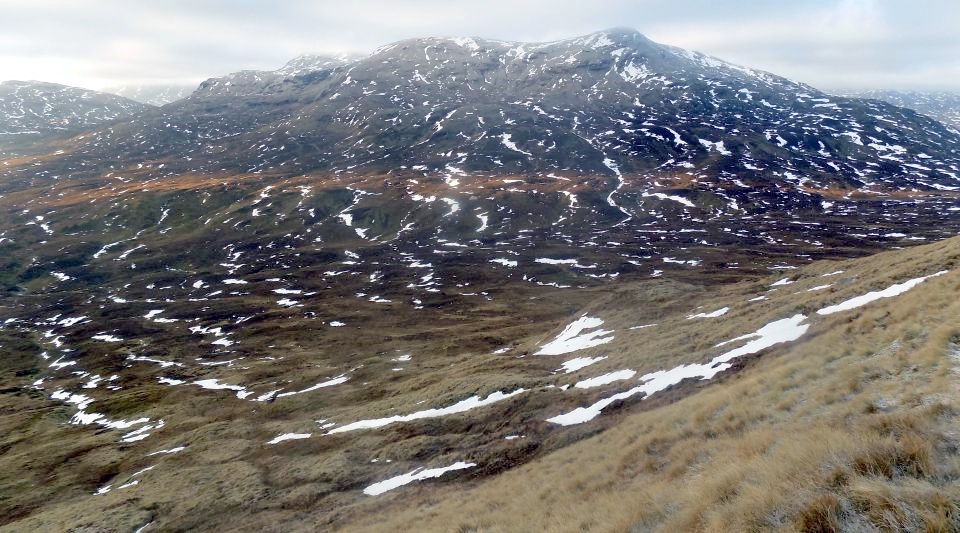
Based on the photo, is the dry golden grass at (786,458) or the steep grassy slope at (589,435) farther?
the steep grassy slope at (589,435)

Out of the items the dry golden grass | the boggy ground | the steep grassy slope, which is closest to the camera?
the dry golden grass

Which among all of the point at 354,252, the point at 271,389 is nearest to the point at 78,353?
the point at 271,389

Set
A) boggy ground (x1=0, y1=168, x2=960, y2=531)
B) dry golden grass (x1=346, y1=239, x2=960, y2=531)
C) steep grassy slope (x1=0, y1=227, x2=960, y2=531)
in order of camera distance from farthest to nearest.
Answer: boggy ground (x1=0, y1=168, x2=960, y2=531)
steep grassy slope (x1=0, y1=227, x2=960, y2=531)
dry golden grass (x1=346, y1=239, x2=960, y2=531)

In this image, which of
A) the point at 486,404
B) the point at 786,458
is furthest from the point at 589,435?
the point at 786,458

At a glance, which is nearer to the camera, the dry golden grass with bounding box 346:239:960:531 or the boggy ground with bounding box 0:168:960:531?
the dry golden grass with bounding box 346:239:960:531

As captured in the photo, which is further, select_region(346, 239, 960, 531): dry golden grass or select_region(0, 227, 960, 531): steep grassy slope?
select_region(0, 227, 960, 531): steep grassy slope

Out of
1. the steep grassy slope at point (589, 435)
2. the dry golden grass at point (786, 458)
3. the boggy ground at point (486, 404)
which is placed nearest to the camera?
the dry golden grass at point (786, 458)

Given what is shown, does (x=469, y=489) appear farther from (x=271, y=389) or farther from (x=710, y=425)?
(x=271, y=389)

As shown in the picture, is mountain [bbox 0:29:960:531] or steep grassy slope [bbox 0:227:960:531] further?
mountain [bbox 0:29:960:531]

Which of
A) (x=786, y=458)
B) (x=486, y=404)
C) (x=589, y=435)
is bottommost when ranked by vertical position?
(x=486, y=404)

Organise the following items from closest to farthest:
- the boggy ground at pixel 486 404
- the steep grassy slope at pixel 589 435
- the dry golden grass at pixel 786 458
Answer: the dry golden grass at pixel 786 458, the steep grassy slope at pixel 589 435, the boggy ground at pixel 486 404

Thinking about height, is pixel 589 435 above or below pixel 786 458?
below

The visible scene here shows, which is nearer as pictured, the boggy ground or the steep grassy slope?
the steep grassy slope

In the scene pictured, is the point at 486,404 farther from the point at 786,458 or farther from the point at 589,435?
the point at 786,458
